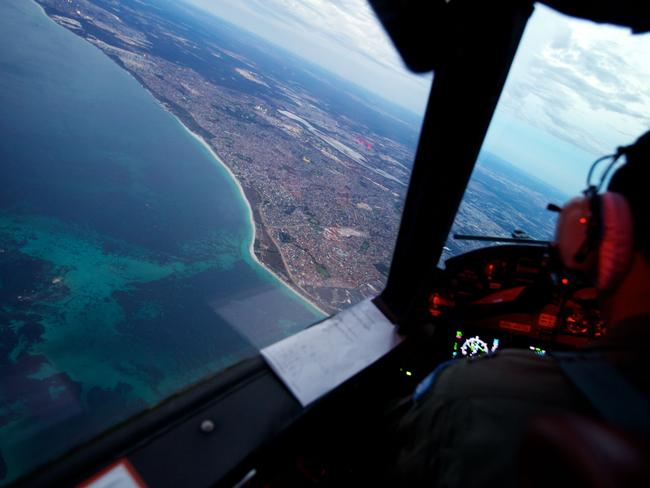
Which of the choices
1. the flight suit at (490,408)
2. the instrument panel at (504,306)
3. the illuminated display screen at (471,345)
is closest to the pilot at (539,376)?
the flight suit at (490,408)

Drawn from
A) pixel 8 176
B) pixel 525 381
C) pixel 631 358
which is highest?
pixel 631 358

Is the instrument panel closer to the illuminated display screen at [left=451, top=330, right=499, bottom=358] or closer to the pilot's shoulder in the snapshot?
the illuminated display screen at [left=451, top=330, right=499, bottom=358]

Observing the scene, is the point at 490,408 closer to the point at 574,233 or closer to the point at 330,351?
the point at 574,233

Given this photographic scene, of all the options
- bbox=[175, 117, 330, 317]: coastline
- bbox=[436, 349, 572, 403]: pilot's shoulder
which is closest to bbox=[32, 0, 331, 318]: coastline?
bbox=[175, 117, 330, 317]: coastline

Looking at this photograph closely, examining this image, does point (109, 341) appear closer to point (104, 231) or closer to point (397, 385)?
point (104, 231)

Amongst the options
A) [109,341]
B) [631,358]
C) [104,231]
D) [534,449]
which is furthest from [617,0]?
[104,231]

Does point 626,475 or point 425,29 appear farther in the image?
point 425,29
